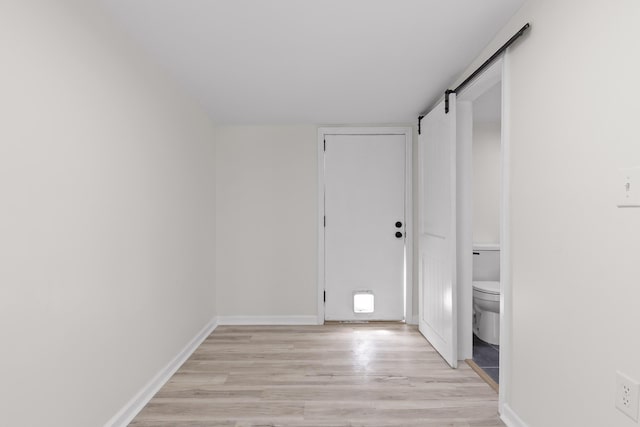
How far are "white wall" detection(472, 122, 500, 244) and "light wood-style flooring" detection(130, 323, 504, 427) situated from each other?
138 cm

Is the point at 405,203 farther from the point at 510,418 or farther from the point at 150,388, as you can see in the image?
the point at 150,388

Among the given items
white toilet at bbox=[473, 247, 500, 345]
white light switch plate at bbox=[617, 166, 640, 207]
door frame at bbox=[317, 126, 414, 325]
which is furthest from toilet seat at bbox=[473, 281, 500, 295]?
white light switch plate at bbox=[617, 166, 640, 207]

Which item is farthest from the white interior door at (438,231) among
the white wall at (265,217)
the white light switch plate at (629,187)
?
the white light switch plate at (629,187)

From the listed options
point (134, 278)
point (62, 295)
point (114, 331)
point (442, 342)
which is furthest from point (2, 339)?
point (442, 342)

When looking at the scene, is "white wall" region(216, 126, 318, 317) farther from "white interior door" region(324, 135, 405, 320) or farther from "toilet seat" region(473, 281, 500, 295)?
"toilet seat" region(473, 281, 500, 295)

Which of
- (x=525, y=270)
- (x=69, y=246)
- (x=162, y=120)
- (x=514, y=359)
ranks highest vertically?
(x=162, y=120)

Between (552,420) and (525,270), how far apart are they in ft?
2.26

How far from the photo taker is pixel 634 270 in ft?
4.02

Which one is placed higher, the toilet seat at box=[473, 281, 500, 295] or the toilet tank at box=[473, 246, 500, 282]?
the toilet tank at box=[473, 246, 500, 282]

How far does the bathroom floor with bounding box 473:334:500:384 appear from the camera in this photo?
9.11 feet

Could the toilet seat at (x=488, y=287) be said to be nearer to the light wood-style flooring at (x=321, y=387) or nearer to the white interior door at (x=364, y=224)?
the light wood-style flooring at (x=321, y=387)

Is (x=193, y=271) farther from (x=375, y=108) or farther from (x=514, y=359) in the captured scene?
(x=514, y=359)

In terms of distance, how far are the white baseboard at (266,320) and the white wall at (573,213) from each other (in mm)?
2326

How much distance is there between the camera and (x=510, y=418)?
201 centimetres
